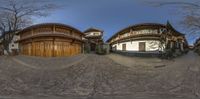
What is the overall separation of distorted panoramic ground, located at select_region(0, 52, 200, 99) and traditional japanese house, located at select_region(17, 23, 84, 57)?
150 mm

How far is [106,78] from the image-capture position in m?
5.32

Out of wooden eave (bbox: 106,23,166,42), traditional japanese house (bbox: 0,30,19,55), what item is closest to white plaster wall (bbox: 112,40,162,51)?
Result: wooden eave (bbox: 106,23,166,42)

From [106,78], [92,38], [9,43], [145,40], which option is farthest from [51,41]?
[9,43]

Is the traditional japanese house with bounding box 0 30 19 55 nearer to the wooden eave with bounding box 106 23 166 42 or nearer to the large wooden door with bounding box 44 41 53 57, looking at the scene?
the large wooden door with bounding box 44 41 53 57

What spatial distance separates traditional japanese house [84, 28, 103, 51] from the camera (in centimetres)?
470

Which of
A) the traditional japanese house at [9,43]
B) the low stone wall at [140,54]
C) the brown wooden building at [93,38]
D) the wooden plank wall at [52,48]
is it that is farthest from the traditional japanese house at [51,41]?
the low stone wall at [140,54]

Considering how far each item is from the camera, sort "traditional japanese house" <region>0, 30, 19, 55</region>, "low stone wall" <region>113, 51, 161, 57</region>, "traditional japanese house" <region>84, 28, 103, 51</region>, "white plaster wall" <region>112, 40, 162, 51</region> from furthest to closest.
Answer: "traditional japanese house" <region>0, 30, 19, 55</region>
"traditional japanese house" <region>84, 28, 103, 51</region>
"low stone wall" <region>113, 51, 161, 57</region>
"white plaster wall" <region>112, 40, 162, 51</region>

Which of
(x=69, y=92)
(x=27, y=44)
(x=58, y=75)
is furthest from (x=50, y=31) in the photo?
(x=69, y=92)

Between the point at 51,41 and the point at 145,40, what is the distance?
151cm

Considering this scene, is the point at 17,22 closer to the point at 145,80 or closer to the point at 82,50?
the point at 82,50

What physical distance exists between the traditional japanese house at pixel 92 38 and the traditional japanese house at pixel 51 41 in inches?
4.3

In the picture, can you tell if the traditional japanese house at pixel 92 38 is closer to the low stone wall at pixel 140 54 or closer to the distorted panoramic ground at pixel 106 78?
the distorted panoramic ground at pixel 106 78

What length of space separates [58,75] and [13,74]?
129 cm

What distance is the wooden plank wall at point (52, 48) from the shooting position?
4430 mm
